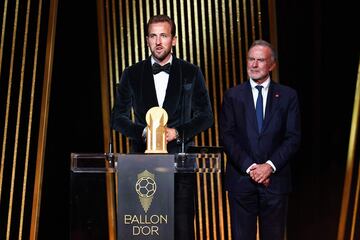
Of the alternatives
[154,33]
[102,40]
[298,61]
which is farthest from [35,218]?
[298,61]

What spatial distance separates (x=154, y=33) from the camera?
3.66 meters

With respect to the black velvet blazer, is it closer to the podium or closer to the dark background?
the podium

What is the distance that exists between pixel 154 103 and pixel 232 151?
1.53 ft

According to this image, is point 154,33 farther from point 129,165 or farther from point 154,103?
point 129,165

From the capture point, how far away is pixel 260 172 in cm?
351

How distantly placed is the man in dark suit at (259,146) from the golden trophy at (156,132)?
520 mm

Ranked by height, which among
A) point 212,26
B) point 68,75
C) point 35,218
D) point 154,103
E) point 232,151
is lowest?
point 35,218

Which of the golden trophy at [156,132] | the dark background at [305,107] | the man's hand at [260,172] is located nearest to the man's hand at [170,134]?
the golden trophy at [156,132]

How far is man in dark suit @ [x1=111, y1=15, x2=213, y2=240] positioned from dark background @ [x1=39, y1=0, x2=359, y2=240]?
92 cm

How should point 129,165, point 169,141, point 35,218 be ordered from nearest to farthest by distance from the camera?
point 129,165 → point 169,141 → point 35,218

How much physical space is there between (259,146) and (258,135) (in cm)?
6

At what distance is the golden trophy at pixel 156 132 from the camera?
10.4 ft

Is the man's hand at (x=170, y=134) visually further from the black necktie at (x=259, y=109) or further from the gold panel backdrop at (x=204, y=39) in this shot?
the gold panel backdrop at (x=204, y=39)

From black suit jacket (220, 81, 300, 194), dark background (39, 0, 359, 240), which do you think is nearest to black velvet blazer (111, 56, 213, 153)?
black suit jacket (220, 81, 300, 194)
